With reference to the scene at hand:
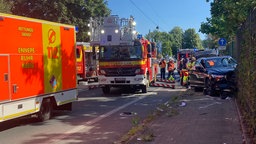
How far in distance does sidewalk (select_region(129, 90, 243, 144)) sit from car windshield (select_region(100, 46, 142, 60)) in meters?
5.78

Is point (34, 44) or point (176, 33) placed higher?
point (176, 33)

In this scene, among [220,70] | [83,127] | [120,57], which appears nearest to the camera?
[83,127]

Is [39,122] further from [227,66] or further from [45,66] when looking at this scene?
[227,66]

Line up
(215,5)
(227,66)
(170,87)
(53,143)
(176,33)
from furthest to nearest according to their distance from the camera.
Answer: (176,33) → (215,5) → (170,87) → (227,66) → (53,143)

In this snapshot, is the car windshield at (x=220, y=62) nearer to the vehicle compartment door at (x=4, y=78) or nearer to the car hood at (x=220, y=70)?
the car hood at (x=220, y=70)

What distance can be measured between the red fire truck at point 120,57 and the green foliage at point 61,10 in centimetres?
2106

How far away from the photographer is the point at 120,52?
1933 centimetres

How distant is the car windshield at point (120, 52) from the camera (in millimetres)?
19188

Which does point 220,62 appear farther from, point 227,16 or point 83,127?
point 83,127

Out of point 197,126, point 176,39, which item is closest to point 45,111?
point 197,126

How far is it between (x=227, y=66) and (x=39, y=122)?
9.84m

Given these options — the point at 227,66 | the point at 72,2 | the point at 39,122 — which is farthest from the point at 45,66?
the point at 72,2

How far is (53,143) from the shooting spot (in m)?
8.65

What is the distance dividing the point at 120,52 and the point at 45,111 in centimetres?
804
